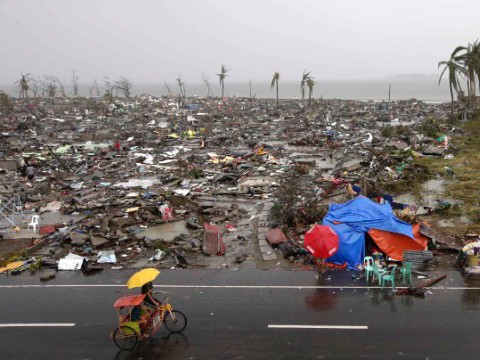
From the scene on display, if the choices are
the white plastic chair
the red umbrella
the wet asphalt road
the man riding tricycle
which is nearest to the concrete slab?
the wet asphalt road

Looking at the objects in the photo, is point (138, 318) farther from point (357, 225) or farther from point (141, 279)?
point (357, 225)

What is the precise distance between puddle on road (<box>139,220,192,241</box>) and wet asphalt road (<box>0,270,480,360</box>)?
328cm

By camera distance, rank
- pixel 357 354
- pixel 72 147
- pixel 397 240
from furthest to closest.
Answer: pixel 72 147
pixel 397 240
pixel 357 354

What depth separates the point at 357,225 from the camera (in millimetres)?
12219

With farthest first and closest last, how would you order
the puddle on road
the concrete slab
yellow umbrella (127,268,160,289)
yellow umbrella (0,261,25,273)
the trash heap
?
1. the puddle on road
2. the trash heap
3. the concrete slab
4. yellow umbrella (0,261,25,273)
5. yellow umbrella (127,268,160,289)

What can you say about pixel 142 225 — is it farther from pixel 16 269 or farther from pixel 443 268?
pixel 443 268

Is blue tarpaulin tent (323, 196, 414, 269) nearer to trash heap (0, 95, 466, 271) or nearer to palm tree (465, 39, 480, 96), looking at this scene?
trash heap (0, 95, 466, 271)

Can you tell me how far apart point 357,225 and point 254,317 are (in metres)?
4.79

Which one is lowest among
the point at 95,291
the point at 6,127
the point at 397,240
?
the point at 95,291

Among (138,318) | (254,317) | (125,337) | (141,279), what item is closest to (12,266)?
(125,337)

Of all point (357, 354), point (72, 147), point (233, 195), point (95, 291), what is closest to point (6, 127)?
point (72, 147)

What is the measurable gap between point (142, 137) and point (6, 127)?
15.6 metres

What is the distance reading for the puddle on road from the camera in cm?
1502

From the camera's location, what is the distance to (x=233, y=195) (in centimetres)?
2005
